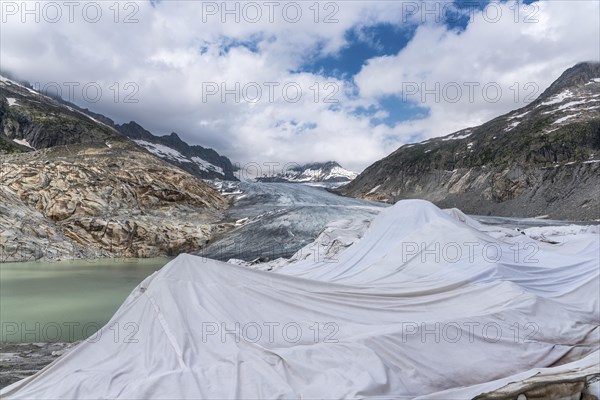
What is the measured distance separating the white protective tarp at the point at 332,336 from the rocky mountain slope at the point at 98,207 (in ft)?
72.4

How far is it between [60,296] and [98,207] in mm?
18246

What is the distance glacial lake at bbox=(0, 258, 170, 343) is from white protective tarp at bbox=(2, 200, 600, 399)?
196 inches

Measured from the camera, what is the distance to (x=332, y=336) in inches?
211

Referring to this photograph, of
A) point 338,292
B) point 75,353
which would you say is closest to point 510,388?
point 338,292

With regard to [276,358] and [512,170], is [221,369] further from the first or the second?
[512,170]

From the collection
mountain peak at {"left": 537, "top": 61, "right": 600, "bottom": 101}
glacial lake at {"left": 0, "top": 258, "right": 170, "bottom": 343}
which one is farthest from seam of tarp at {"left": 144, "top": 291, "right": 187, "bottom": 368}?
mountain peak at {"left": 537, "top": 61, "right": 600, "bottom": 101}

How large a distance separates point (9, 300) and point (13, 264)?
1008 centimetres

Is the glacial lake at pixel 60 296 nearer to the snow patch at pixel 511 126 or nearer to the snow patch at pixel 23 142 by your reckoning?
the snow patch at pixel 23 142

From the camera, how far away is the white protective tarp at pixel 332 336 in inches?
174

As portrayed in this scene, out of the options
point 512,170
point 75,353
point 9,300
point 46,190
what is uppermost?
point 512,170

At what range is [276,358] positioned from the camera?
15.8 feet

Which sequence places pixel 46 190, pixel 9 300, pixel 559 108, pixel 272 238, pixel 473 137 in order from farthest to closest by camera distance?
1. pixel 473 137
2. pixel 559 108
3. pixel 46 190
4. pixel 272 238
5. pixel 9 300

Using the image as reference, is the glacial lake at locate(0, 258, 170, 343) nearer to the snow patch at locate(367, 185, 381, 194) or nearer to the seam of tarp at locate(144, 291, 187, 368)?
the seam of tarp at locate(144, 291, 187, 368)

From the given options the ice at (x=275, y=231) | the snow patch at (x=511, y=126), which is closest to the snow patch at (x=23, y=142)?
the ice at (x=275, y=231)
